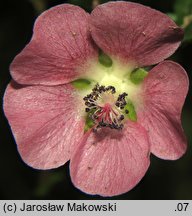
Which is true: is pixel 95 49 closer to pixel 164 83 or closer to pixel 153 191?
pixel 164 83

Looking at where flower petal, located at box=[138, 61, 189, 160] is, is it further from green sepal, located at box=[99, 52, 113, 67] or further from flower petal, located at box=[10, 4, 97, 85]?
flower petal, located at box=[10, 4, 97, 85]

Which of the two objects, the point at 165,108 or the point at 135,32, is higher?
the point at 135,32

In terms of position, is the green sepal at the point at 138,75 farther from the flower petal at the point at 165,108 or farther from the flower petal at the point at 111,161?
the flower petal at the point at 111,161

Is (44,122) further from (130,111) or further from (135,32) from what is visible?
(135,32)

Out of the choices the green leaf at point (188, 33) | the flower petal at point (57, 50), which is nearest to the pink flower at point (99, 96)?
the flower petal at point (57, 50)

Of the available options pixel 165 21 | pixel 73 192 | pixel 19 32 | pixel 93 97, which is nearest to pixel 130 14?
pixel 165 21

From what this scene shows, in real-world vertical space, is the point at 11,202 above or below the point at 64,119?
below

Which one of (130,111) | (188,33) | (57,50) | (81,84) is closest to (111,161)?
(130,111)
